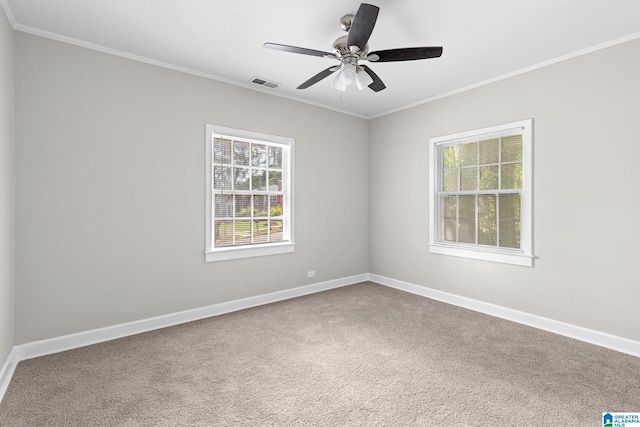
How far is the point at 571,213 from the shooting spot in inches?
121

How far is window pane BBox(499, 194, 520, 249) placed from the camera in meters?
3.53

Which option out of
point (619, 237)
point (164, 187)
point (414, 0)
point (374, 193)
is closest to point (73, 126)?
point (164, 187)

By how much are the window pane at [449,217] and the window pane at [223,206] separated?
9.26ft

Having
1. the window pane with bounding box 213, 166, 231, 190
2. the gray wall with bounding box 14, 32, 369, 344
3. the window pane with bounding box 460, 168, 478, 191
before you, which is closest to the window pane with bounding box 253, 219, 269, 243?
the gray wall with bounding box 14, 32, 369, 344

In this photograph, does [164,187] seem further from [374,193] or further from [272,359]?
[374,193]

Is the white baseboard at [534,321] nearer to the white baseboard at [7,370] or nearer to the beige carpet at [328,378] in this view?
the beige carpet at [328,378]

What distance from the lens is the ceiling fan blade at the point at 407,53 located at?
2246mm

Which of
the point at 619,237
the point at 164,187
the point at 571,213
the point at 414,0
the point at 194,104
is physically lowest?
the point at 619,237

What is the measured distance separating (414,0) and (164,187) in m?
2.83

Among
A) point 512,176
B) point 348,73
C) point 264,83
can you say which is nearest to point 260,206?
point 264,83

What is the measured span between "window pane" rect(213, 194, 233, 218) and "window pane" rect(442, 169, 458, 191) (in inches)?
112

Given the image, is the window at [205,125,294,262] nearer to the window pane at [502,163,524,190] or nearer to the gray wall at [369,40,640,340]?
the gray wall at [369,40,640,340]

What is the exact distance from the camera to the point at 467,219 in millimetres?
4043

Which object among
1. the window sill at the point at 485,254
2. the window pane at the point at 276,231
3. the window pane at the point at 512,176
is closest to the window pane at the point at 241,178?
the window pane at the point at 276,231
